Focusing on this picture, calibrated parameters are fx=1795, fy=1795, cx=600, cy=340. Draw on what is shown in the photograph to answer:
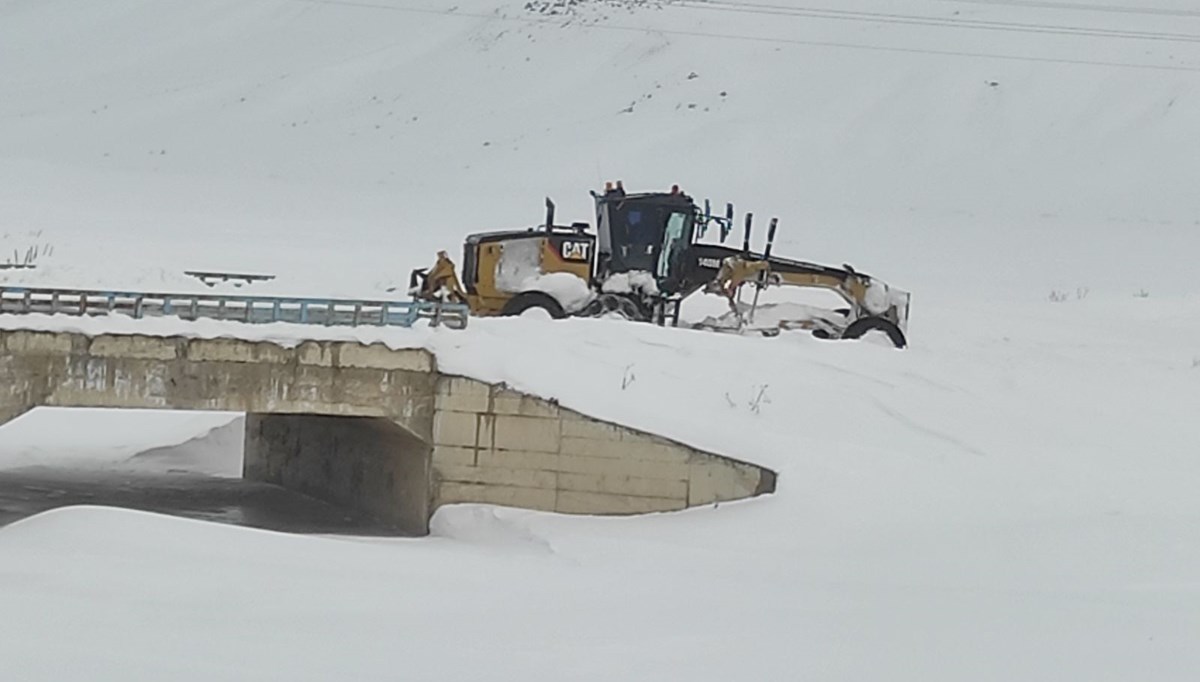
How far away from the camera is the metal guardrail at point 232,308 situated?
685 inches

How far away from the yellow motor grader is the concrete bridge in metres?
2.75

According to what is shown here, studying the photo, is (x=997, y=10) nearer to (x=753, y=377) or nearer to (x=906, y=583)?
(x=753, y=377)

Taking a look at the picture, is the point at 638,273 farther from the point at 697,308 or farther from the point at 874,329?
the point at 697,308

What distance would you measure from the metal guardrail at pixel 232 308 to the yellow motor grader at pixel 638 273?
219 cm

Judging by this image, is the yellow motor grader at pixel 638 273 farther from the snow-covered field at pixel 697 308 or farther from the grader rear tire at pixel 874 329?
the snow-covered field at pixel 697 308

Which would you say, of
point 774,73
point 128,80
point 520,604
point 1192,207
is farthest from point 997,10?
point 520,604

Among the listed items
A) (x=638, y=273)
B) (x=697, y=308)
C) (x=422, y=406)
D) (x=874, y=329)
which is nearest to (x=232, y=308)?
(x=422, y=406)

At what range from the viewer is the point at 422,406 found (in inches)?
707

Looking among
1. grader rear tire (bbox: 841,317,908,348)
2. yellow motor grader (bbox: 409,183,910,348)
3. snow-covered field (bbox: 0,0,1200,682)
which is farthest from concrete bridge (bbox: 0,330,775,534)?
grader rear tire (bbox: 841,317,908,348)

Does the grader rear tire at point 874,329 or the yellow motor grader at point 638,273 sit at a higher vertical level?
the yellow motor grader at point 638,273

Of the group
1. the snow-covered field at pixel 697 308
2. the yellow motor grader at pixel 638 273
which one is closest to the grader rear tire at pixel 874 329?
the yellow motor grader at pixel 638 273

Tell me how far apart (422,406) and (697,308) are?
334 inches

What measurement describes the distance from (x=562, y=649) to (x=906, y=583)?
367 cm

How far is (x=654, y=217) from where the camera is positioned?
2111 centimetres
